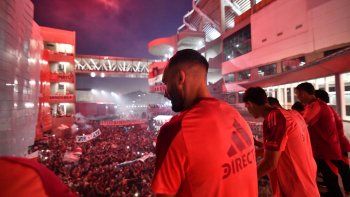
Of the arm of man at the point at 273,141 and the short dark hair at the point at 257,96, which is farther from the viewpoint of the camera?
the short dark hair at the point at 257,96

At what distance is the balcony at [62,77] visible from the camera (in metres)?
29.3

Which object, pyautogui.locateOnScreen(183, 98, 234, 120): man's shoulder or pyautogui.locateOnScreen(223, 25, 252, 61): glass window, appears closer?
pyautogui.locateOnScreen(183, 98, 234, 120): man's shoulder

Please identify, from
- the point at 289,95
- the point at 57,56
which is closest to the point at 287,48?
the point at 289,95

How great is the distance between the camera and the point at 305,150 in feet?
9.27

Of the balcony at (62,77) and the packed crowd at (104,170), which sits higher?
the balcony at (62,77)

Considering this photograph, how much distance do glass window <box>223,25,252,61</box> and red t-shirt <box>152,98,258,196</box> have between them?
92.2 feet

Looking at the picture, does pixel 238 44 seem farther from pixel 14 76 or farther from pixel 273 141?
pixel 273 141

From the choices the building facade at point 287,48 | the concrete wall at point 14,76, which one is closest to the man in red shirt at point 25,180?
the concrete wall at point 14,76

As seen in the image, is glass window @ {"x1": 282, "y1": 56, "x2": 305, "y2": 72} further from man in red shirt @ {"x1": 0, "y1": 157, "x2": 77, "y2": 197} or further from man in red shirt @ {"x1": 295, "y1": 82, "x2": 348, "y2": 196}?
man in red shirt @ {"x1": 0, "y1": 157, "x2": 77, "y2": 197}

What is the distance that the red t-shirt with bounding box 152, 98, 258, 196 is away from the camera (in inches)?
50.5

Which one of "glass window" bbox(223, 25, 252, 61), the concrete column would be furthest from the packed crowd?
"glass window" bbox(223, 25, 252, 61)

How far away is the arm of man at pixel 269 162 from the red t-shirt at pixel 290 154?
55 mm

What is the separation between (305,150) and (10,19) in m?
8.15

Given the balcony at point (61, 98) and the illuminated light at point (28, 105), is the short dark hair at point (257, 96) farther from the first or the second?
the balcony at point (61, 98)
